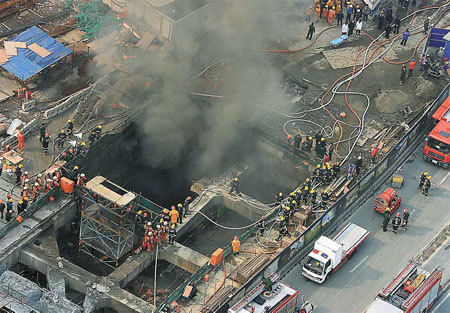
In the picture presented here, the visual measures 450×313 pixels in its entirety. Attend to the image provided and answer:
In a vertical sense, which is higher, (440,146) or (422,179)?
(440,146)

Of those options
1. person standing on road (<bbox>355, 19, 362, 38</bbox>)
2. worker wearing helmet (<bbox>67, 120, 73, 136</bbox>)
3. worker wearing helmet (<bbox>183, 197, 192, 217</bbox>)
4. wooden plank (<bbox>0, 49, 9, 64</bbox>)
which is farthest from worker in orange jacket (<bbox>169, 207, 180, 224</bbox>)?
person standing on road (<bbox>355, 19, 362, 38</bbox>)

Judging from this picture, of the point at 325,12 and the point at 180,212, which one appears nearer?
the point at 180,212

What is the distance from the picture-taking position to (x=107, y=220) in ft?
213

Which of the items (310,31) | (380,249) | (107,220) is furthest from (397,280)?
(310,31)

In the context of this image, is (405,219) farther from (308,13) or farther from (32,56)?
(32,56)

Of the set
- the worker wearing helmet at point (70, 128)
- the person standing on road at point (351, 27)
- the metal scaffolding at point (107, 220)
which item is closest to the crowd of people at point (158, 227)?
the metal scaffolding at point (107, 220)

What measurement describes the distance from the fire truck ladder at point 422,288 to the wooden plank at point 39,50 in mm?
30043

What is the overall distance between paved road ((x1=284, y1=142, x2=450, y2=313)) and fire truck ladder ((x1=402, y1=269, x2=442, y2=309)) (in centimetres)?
312

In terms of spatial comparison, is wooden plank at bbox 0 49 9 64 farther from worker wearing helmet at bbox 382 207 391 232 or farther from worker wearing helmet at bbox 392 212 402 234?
worker wearing helmet at bbox 392 212 402 234

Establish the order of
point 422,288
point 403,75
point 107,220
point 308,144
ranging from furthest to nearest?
point 403,75, point 308,144, point 107,220, point 422,288

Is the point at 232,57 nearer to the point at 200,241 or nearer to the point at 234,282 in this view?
the point at 200,241

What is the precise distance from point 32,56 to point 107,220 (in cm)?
1660

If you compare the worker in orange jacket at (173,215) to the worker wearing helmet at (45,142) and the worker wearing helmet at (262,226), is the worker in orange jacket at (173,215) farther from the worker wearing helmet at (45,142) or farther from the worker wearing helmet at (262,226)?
the worker wearing helmet at (45,142)

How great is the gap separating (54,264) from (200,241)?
31.3 feet
